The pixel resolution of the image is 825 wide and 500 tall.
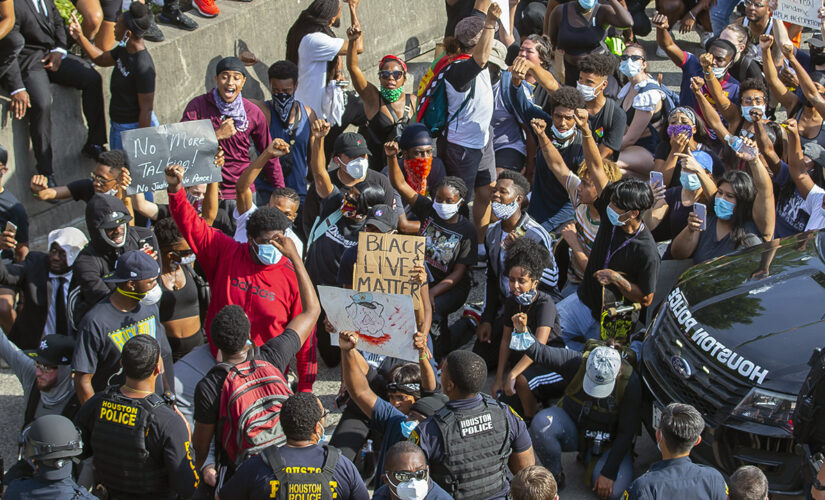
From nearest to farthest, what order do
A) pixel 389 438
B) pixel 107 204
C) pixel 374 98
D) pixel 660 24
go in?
pixel 389 438 < pixel 107 204 < pixel 374 98 < pixel 660 24

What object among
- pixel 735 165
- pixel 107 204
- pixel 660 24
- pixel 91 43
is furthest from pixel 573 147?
pixel 91 43

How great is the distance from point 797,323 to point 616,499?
1.56 meters

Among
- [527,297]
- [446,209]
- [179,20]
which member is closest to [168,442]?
[527,297]

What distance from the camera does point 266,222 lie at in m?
6.45

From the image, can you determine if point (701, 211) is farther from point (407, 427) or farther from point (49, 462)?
point (49, 462)

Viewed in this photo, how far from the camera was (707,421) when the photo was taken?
5910mm

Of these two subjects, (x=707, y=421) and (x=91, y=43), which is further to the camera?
(x=91, y=43)

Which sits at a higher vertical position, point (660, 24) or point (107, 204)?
point (660, 24)

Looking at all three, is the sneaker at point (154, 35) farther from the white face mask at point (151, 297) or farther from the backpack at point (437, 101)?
the white face mask at point (151, 297)

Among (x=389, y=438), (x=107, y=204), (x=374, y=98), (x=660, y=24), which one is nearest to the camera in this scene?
(x=389, y=438)

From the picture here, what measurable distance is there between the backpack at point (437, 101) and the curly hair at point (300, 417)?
A: 471 centimetres

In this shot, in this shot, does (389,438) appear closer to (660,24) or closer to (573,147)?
(573,147)

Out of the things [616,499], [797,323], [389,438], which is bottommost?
[616,499]

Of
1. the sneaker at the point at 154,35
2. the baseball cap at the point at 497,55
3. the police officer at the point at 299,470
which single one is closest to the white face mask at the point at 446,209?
the baseball cap at the point at 497,55
